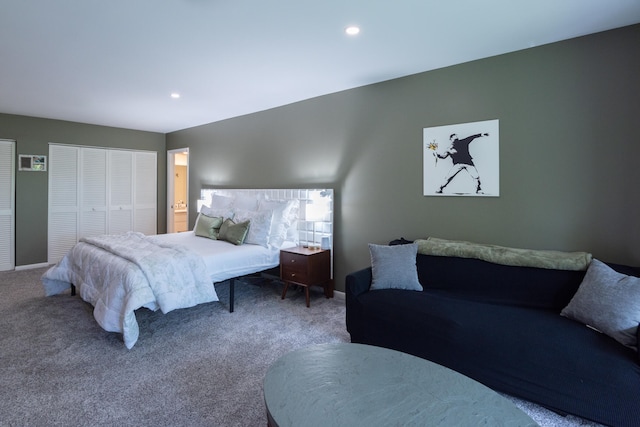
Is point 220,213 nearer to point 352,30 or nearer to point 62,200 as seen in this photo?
point 352,30

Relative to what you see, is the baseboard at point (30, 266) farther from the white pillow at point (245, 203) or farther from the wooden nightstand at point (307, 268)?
the wooden nightstand at point (307, 268)

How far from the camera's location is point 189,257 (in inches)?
128

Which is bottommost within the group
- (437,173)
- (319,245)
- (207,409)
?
(207,409)

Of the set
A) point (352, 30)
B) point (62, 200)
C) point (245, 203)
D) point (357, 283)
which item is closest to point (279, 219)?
point (245, 203)

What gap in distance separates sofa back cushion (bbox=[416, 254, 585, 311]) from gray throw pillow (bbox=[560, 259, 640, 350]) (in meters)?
0.17

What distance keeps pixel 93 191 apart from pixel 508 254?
662 centimetres

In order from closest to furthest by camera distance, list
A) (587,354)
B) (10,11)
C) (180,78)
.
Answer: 1. (587,354)
2. (10,11)
3. (180,78)

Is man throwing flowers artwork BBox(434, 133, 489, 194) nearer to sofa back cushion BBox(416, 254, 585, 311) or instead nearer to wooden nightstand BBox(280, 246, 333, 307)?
sofa back cushion BBox(416, 254, 585, 311)

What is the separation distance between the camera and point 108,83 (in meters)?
3.78

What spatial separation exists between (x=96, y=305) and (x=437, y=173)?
343 cm

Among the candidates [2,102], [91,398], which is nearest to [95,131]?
[2,102]

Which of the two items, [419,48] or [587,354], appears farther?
[419,48]

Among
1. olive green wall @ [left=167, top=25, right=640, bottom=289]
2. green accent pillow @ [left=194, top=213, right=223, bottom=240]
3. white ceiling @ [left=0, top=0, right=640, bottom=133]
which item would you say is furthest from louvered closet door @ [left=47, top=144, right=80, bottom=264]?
olive green wall @ [left=167, top=25, right=640, bottom=289]

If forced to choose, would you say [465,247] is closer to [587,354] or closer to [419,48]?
[587,354]
